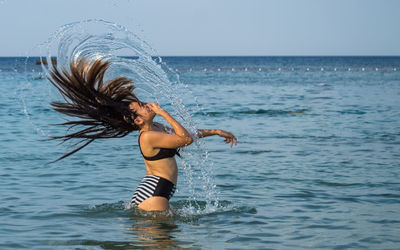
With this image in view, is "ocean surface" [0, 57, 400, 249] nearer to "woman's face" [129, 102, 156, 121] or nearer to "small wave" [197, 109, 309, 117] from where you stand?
"woman's face" [129, 102, 156, 121]

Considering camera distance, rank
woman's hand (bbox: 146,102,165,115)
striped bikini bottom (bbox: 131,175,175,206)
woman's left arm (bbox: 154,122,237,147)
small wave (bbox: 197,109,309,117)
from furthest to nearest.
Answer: small wave (bbox: 197,109,309,117)
woman's left arm (bbox: 154,122,237,147)
striped bikini bottom (bbox: 131,175,175,206)
woman's hand (bbox: 146,102,165,115)

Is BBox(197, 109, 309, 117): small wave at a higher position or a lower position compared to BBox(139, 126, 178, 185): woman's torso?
lower

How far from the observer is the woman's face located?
A: 22.9 ft

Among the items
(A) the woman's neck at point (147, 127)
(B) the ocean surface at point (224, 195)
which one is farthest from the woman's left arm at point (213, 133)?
(B) the ocean surface at point (224, 195)

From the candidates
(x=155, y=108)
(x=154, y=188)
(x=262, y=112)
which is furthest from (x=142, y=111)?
(x=262, y=112)

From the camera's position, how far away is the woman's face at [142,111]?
275 inches

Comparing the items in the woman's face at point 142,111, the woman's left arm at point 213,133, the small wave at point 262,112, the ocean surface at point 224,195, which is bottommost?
the small wave at point 262,112

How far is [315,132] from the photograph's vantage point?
18625 millimetres

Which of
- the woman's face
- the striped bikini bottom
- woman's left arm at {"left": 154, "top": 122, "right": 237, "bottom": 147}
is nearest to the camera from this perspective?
the woman's face

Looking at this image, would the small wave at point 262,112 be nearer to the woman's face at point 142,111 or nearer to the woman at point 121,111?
the woman at point 121,111

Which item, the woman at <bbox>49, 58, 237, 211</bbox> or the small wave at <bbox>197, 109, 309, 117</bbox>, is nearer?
the woman at <bbox>49, 58, 237, 211</bbox>

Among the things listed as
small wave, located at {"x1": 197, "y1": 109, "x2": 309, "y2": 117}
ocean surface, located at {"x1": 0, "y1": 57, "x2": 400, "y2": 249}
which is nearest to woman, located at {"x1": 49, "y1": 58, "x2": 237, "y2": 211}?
ocean surface, located at {"x1": 0, "y1": 57, "x2": 400, "y2": 249}

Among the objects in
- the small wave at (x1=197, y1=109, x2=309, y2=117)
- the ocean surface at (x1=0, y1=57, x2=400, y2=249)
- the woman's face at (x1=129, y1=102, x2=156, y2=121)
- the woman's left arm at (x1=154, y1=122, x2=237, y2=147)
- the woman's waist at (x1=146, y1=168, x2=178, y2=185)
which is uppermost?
the woman's face at (x1=129, y1=102, x2=156, y2=121)

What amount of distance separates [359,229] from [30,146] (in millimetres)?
10233
